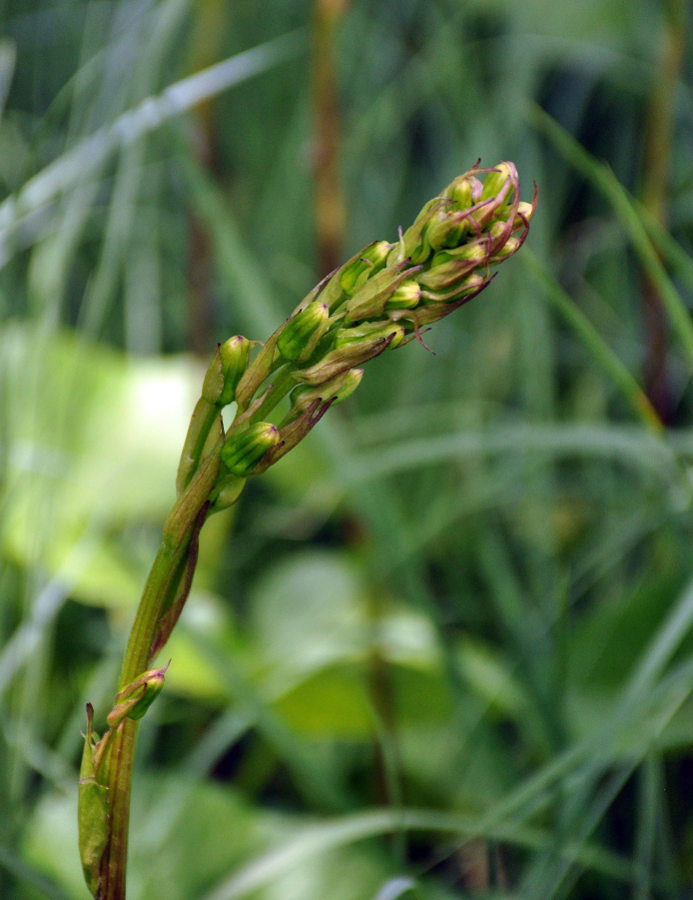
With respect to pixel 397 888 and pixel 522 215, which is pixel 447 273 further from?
pixel 397 888

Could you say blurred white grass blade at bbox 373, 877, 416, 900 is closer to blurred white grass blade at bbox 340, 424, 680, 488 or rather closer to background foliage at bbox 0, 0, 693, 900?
background foliage at bbox 0, 0, 693, 900

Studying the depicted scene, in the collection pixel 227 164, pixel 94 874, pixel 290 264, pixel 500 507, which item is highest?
pixel 227 164

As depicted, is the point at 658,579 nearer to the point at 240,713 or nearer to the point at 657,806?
the point at 657,806

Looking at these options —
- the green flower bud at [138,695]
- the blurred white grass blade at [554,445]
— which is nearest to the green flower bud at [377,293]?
the green flower bud at [138,695]

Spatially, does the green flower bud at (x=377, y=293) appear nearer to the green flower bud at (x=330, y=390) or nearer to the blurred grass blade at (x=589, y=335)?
the green flower bud at (x=330, y=390)

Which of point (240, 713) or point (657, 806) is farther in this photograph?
point (240, 713)

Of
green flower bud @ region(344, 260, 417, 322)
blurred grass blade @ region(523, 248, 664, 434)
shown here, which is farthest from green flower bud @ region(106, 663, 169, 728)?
blurred grass blade @ region(523, 248, 664, 434)

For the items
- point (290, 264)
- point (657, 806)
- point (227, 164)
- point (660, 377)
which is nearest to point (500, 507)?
point (660, 377)
